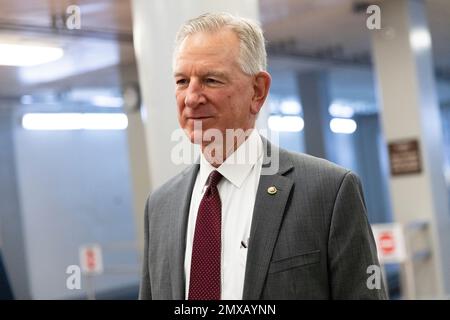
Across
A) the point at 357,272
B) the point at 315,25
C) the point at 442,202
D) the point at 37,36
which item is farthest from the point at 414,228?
the point at 357,272

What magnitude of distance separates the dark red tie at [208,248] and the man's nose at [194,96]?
0.47 feet

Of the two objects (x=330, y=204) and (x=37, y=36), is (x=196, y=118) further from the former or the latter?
(x=37, y=36)

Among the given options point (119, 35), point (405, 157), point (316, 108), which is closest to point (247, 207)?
point (405, 157)

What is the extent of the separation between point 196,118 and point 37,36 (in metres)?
5.70

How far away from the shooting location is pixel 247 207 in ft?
4.13

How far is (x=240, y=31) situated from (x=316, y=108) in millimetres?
9187

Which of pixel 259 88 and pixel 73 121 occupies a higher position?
pixel 73 121

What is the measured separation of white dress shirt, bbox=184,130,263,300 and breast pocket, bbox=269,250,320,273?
5cm

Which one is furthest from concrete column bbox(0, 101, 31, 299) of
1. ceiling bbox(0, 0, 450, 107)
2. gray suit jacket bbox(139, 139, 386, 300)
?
gray suit jacket bbox(139, 139, 386, 300)

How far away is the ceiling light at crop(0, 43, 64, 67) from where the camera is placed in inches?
276

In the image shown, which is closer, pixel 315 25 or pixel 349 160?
pixel 315 25

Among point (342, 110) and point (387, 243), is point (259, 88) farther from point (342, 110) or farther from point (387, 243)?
point (342, 110)

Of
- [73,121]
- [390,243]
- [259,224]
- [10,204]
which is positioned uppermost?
[73,121]
